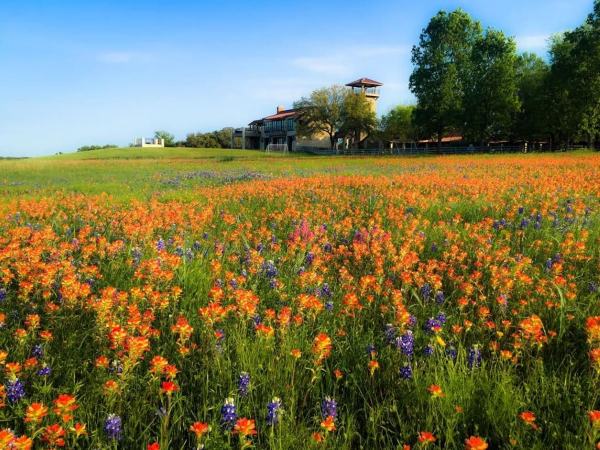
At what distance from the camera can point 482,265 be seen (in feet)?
13.1

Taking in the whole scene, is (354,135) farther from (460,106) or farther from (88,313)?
(88,313)

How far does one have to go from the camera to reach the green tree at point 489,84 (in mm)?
42188

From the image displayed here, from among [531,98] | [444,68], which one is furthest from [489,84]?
[531,98]

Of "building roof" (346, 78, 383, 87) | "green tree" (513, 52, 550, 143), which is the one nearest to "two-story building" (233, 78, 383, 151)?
"building roof" (346, 78, 383, 87)

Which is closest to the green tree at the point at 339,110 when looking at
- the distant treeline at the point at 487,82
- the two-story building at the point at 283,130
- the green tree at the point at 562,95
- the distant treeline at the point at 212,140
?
the two-story building at the point at 283,130

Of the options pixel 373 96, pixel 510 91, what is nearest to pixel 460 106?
pixel 510 91

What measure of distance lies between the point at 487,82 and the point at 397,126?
32412mm

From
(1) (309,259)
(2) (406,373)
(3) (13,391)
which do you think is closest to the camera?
(3) (13,391)

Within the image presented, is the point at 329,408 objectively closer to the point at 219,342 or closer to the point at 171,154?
the point at 219,342

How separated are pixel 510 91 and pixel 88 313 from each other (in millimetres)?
48733

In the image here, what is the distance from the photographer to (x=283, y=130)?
93562mm

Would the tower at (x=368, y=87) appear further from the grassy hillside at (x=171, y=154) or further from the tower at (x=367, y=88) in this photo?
the grassy hillside at (x=171, y=154)

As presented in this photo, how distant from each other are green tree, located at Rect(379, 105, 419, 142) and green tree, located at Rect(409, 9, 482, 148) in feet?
91.2

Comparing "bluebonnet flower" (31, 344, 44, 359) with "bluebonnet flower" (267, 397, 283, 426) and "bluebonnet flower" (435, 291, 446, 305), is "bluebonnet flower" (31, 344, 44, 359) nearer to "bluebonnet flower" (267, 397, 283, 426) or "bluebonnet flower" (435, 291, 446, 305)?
"bluebonnet flower" (267, 397, 283, 426)
